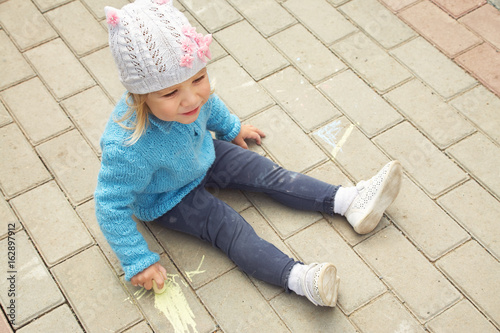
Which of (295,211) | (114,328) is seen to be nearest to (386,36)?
(295,211)

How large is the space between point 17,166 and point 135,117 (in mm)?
984

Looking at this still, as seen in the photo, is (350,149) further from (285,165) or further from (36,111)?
(36,111)

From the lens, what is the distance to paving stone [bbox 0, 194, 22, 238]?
2.63 metres

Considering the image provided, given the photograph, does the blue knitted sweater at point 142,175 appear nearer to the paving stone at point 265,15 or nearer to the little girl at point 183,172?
the little girl at point 183,172

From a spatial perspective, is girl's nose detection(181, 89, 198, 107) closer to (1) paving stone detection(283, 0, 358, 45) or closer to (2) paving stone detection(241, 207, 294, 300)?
(2) paving stone detection(241, 207, 294, 300)

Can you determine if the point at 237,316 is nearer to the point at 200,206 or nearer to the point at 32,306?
the point at 200,206

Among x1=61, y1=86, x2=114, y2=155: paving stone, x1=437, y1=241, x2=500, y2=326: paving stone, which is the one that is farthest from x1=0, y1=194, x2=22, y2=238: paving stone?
x1=437, y1=241, x2=500, y2=326: paving stone

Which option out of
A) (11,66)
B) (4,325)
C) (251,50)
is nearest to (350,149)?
(251,50)

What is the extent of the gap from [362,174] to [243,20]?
127cm

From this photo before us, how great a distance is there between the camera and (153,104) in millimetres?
2088

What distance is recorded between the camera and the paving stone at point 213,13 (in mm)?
3449

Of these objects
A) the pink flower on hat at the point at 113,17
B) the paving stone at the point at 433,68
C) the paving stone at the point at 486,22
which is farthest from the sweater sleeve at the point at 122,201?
the paving stone at the point at 486,22

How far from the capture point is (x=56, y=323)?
7.80 feet

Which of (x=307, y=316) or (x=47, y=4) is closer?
(x=307, y=316)
